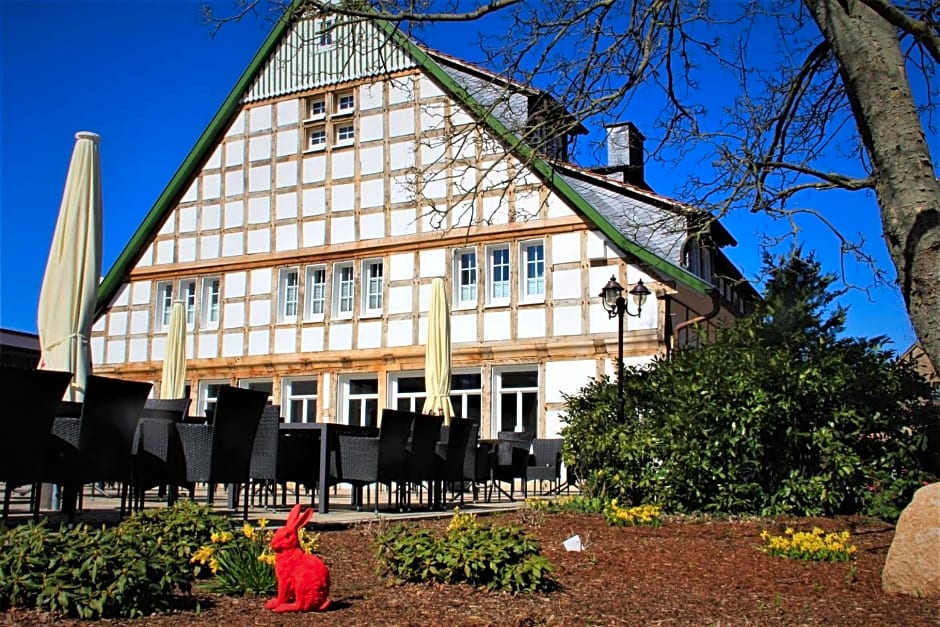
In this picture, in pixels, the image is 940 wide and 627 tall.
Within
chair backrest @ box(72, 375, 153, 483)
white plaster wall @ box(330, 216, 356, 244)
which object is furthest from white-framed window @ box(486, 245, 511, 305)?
chair backrest @ box(72, 375, 153, 483)

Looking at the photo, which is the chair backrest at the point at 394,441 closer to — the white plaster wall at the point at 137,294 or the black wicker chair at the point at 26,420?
the black wicker chair at the point at 26,420

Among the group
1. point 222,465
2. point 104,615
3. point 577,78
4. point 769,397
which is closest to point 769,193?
point 577,78

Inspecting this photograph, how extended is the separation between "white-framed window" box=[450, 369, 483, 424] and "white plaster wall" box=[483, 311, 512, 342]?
633 millimetres

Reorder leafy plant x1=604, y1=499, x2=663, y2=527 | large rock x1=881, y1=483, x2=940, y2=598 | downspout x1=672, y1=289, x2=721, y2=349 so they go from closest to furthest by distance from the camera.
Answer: large rock x1=881, y1=483, x2=940, y2=598
leafy plant x1=604, y1=499, x2=663, y2=527
downspout x1=672, y1=289, x2=721, y2=349

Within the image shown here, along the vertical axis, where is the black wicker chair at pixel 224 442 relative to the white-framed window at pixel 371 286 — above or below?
A: below

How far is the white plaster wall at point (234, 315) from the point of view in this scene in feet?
58.4

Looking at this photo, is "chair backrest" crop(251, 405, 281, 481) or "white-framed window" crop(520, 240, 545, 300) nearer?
"chair backrest" crop(251, 405, 281, 481)

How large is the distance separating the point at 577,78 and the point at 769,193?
4.84 feet

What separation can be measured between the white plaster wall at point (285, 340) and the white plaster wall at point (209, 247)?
7.11 feet

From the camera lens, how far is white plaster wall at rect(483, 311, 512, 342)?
1551cm

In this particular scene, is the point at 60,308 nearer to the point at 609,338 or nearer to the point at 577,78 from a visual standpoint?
the point at 577,78

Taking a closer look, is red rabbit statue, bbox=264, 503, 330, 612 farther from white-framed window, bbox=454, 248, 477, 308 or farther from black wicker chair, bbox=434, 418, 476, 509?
white-framed window, bbox=454, 248, 477, 308

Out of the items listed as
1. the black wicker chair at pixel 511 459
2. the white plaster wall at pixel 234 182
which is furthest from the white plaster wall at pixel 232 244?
the black wicker chair at pixel 511 459

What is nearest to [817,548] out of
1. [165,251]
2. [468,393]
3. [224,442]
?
[224,442]
